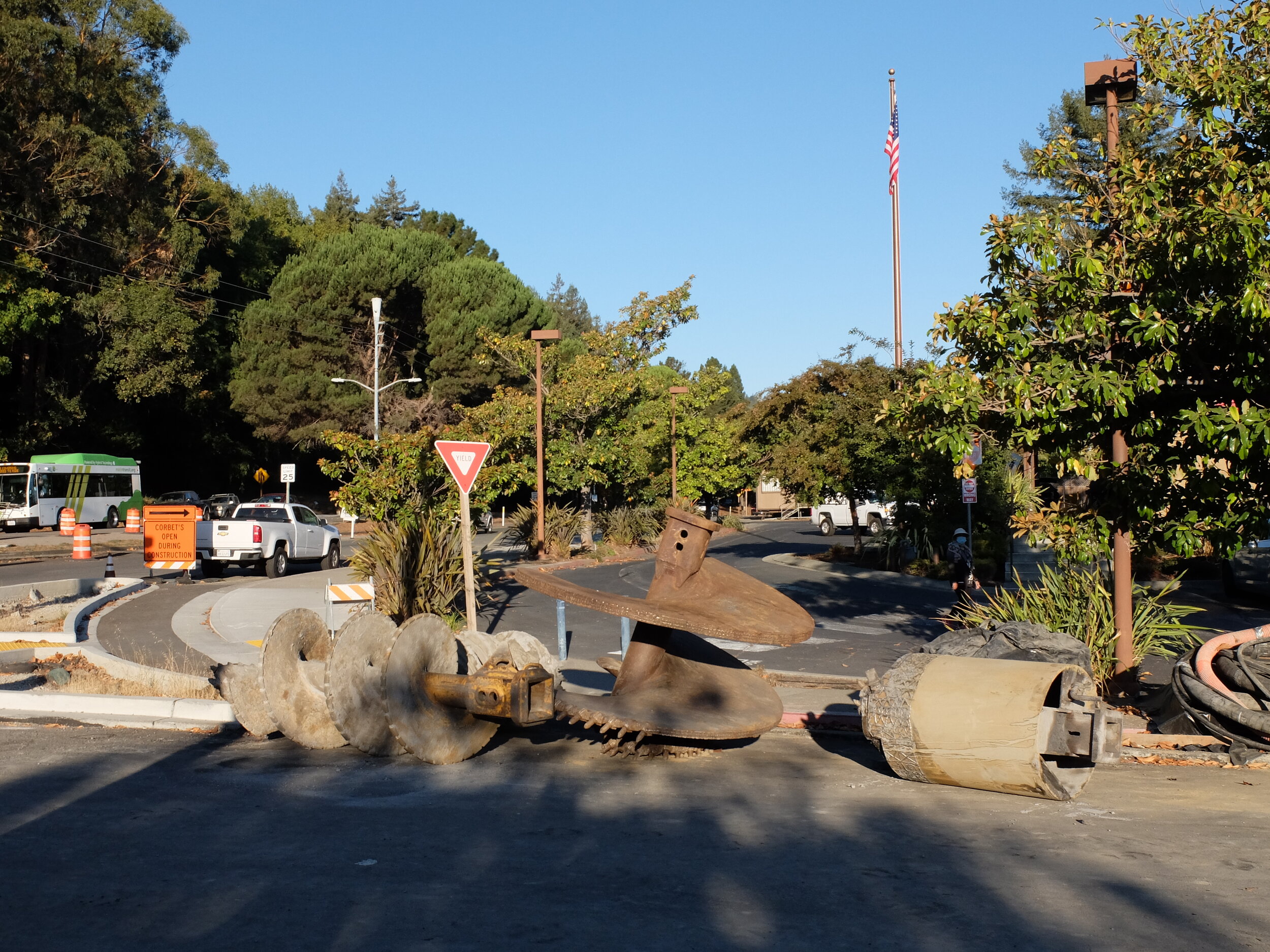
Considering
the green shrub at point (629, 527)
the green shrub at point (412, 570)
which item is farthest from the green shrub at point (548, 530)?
the green shrub at point (412, 570)

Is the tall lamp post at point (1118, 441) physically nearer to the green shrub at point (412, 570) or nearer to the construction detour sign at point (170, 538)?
the green shrub at point (412, 570)

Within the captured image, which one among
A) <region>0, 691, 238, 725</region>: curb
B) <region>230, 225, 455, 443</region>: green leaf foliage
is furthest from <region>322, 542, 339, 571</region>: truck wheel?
<region>230, 225, 455, 443</region>: green leaf foliage

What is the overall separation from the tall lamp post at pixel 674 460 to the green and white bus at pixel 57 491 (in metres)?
22.6

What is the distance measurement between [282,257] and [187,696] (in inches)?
2490

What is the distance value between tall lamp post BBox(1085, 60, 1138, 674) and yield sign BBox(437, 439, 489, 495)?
6.23 m

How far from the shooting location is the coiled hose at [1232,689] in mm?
8008

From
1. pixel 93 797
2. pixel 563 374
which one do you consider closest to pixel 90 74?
pixel 563 374

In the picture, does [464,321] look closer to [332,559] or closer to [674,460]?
[674,460]

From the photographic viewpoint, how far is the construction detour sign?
75.9 ft

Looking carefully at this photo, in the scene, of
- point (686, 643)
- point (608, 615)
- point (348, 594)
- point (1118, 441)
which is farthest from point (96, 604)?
point (1118, 441)

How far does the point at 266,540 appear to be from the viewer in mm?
25391

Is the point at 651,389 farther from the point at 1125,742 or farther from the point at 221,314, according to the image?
the point at 1125,742

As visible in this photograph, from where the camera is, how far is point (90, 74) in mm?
44469

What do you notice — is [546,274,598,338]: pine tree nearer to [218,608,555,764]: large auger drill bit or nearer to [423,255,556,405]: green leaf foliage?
[423,255,556,405]: green leaf foliage
